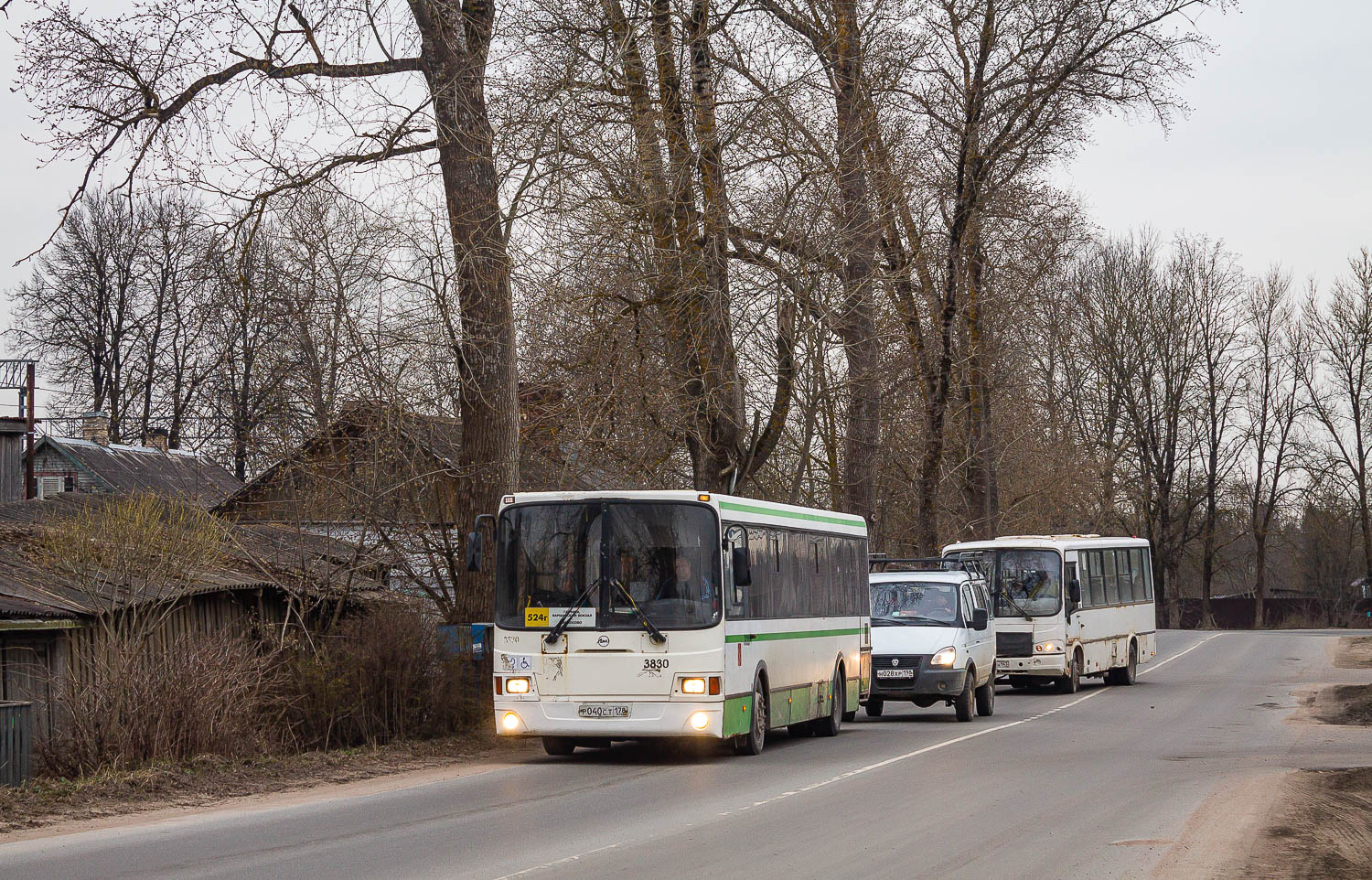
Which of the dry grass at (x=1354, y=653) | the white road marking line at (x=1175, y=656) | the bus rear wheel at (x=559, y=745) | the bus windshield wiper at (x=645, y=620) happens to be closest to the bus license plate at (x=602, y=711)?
the bus windshield wiper at (x=645, y=620)

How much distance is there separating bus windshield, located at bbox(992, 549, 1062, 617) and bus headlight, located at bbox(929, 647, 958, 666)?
747 centimetres

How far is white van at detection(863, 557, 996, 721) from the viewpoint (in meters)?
23.0

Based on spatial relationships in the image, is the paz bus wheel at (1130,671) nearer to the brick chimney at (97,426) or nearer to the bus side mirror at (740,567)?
the bus side mirror at (740,567)

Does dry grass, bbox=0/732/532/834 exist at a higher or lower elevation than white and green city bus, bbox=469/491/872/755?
lower

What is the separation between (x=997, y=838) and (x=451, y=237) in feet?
40.3

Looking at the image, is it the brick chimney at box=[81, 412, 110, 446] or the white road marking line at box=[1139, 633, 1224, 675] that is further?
the brick chimney at box=[81, 412, 110, 446]

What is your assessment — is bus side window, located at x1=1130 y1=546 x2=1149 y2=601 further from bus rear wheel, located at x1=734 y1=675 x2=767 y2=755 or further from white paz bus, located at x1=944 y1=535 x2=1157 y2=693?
bus rear wheel, located at x1=734 y1=675 x2=767 y2=755

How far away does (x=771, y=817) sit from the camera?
11.9 m

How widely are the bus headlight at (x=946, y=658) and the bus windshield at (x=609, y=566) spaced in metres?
7.65

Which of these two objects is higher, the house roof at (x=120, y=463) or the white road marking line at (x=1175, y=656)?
the house roof at (x=120, y=463)

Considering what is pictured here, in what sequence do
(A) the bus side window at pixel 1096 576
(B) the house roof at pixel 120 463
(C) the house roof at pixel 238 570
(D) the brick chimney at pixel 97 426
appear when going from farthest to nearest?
(D) the brick chimney at pixel 97 426 < (B) the house roof at pixel 120 463 < (A) the bus side window at pixel 1096 576 < (C) the house roof at pixel 238 570

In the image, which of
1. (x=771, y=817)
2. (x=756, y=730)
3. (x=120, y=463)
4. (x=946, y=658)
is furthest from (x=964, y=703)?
(x=120, y=463)

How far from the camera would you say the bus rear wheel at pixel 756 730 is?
17.3 meters

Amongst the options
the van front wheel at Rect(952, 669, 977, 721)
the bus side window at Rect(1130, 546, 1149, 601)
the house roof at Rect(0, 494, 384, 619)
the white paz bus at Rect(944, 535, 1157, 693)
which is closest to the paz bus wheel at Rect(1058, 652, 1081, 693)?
the white paz bus at Rect(944, 535, 1157, 693)
